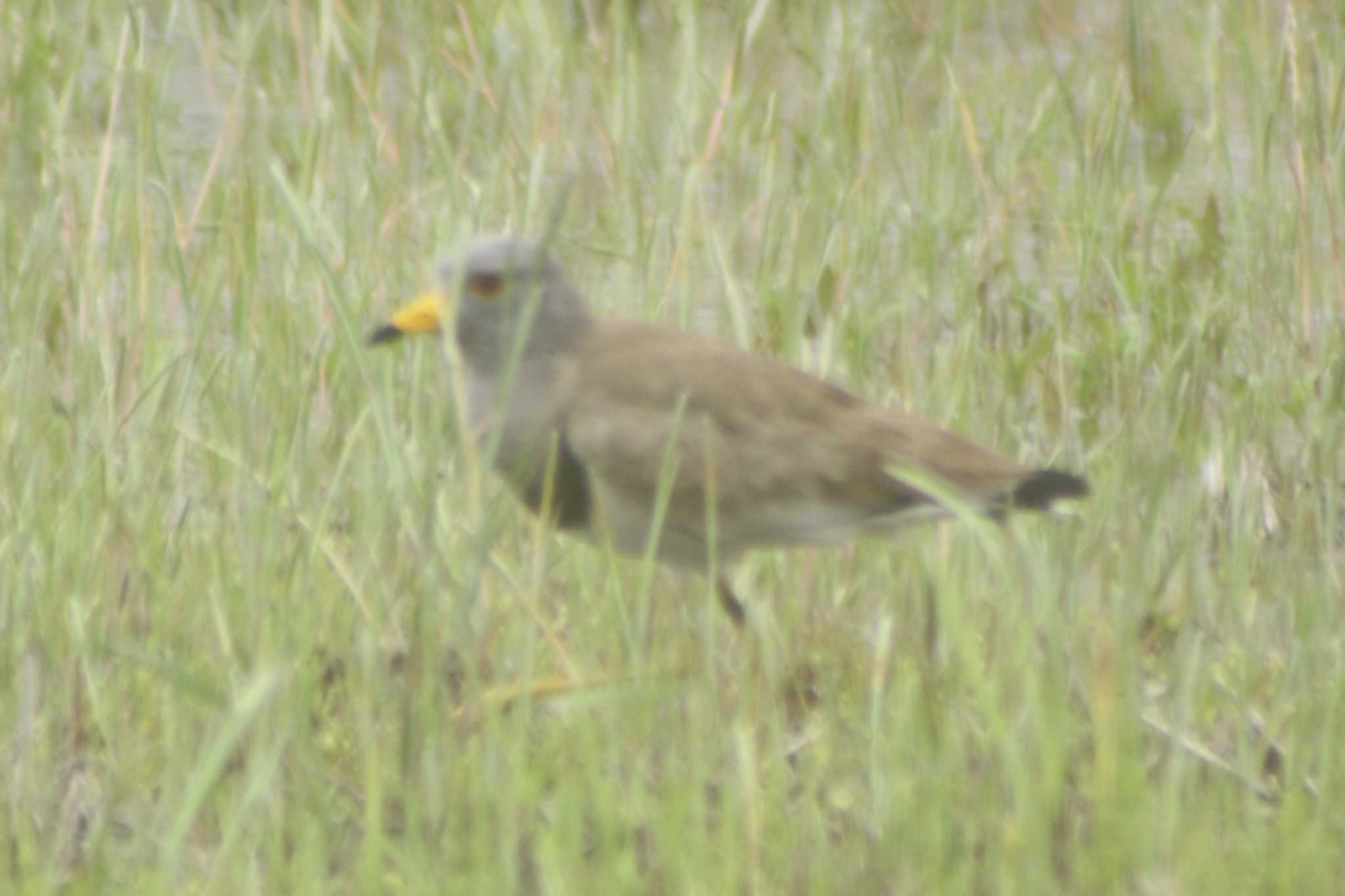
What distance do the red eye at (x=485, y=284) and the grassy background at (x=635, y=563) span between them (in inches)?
5.9

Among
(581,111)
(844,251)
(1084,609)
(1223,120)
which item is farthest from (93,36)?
(1084,609)

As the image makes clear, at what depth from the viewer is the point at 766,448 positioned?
3.70 meters

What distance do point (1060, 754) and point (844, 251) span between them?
76.4 inches

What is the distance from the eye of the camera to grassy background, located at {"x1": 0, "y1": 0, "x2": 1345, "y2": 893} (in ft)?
9.16

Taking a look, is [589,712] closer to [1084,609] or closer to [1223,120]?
[1084,609]

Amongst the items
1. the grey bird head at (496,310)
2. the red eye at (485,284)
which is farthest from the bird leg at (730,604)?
the red eye at (485,284)

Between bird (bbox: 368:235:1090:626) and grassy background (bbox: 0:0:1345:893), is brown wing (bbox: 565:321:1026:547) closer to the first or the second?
bird (bbox: 368:235:1090:626)

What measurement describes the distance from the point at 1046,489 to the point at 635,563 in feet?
2.26

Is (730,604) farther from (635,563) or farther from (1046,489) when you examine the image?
(1046,489)

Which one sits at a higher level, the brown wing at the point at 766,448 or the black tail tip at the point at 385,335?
the black tail tip at the point at 385,335

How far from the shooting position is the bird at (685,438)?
3.61m

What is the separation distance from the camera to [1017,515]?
391cm

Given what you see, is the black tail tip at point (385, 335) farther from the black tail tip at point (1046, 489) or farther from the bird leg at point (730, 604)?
the black tail tip at point (1046, 489)

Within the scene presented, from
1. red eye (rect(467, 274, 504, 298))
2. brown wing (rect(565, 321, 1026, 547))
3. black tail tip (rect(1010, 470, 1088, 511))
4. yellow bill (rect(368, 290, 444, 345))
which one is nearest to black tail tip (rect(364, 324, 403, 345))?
yellow bill (rect(368, 290, 444, 345))
